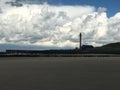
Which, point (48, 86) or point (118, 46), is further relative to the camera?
point (118, 46)

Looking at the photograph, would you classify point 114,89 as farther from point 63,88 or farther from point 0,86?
point 0,86

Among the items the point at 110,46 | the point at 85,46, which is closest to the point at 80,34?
the point at 85,46

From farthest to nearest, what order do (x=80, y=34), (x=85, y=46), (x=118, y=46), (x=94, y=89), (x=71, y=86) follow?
(x=118, y=46)
(x=85, y=46)
(x=80, y=34)
(x=71, y=86)
(x=94, y=89)

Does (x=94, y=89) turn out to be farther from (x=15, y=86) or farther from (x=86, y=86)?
(x=15, y=86)

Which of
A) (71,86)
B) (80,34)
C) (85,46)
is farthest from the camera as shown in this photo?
(85,46)

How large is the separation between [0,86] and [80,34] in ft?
429

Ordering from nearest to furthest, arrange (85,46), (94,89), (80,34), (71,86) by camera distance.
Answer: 1. (94,89)
2. (71,86)
3. (80,34)
4. (85,46)

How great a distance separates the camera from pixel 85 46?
539ft

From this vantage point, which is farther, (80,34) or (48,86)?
(80,34)

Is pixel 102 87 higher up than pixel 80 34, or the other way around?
pixel 80 34

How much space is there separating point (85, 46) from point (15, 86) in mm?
148204

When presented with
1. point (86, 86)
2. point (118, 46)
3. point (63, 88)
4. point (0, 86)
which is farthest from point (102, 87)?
point (118, 46)

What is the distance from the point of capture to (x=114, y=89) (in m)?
15.8

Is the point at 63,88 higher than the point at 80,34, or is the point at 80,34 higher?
the point at 80,34
